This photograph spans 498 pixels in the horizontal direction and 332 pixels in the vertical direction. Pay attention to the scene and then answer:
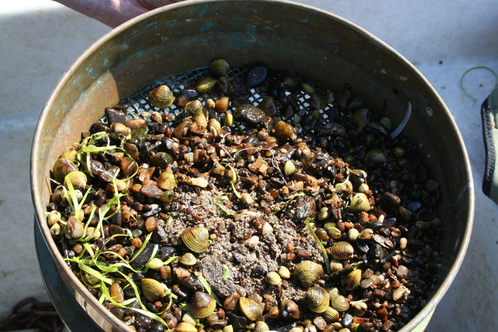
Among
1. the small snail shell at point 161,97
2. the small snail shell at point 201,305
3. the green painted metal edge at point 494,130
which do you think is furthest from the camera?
the green painted metal edge at point 494,130

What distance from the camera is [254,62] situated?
4.27 feet

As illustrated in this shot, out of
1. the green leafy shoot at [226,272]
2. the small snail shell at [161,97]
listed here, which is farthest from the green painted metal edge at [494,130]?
the small snail shell at [161,97]

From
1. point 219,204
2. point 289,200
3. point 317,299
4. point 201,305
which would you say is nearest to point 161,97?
point 219,204

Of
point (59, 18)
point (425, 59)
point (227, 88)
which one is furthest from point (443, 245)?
point (59, 18)

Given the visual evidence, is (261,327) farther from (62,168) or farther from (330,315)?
(62,168)

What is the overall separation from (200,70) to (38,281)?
1421mm

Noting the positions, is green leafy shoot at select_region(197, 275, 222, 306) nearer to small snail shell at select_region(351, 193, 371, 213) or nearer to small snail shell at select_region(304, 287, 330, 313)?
small snail shell at select_region(304, 287, 330, 313)

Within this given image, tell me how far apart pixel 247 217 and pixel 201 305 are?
0.82 feet

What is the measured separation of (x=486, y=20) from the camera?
180 centimetres

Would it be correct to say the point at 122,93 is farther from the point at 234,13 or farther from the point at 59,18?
the point at 59,18

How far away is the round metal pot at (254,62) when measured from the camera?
979 mm

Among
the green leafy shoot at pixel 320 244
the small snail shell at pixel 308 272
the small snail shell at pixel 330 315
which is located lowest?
the small snail shell at pixel 330 315

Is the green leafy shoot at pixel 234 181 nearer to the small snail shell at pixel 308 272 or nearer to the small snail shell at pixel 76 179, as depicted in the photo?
the small snail shell at pixel 308 272

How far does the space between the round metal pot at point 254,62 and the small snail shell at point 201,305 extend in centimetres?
27
